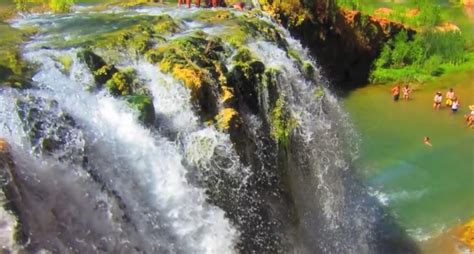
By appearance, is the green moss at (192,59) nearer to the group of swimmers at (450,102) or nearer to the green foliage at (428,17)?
the group of swimmers at (450,102)

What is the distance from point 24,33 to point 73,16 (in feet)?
7.60

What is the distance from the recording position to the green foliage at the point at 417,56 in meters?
26.2

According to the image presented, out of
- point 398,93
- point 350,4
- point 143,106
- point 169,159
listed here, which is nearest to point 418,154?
point 398,93

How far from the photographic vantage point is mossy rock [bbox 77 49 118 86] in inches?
379

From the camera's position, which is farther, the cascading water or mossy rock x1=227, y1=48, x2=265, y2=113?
mossy rock x1=227, y1=48, x2=265, y2=113

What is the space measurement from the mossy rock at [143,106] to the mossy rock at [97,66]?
1.95 ft

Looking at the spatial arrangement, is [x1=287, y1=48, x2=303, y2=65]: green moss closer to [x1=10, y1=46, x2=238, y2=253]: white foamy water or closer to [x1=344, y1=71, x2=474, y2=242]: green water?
[x1=10, y1=46, x2=238, y2=253]: white foamy water

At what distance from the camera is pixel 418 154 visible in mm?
19641

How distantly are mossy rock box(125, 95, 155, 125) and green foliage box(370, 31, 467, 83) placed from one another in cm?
1854

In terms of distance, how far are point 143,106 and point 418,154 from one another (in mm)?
12958

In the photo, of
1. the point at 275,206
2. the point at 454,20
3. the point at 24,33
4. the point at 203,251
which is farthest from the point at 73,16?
the point at 454,20

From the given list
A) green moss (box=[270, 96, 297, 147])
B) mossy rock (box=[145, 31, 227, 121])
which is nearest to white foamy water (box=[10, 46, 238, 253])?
mossy rock (box=[145, 31, 227, 121])

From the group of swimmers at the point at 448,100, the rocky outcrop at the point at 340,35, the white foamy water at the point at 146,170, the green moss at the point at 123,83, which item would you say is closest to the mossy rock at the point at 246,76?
the green moss at the point at 123,83

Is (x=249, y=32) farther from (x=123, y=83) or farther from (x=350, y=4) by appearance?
(x=350, y=4)
